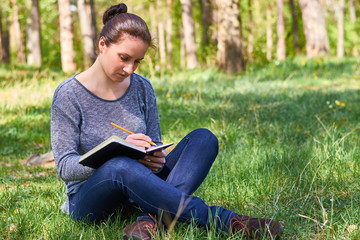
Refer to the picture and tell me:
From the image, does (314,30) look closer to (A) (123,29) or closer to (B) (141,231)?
(A) (123,29)

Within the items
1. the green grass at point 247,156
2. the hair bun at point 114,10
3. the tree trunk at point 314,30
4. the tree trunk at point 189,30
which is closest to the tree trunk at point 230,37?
the green grass at point 247,156

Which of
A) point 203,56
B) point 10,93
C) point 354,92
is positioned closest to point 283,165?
point 354,92

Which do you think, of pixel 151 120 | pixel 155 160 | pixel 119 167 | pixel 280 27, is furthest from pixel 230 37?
pixel 280 27

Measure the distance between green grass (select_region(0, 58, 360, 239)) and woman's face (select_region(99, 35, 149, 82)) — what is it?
0.88 metres

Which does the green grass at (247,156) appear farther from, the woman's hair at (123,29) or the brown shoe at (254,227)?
the woman's hair at (123,29)

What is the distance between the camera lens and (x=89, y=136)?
8.09 ft

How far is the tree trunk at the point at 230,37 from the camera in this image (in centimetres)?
924

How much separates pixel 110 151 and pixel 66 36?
9876 mm

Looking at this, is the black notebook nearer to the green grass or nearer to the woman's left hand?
the woman's left hand

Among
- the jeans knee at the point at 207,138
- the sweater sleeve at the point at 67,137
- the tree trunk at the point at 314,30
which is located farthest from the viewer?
the tree trunk at the point at 314,30

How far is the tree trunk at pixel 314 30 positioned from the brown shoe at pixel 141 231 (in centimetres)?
1210

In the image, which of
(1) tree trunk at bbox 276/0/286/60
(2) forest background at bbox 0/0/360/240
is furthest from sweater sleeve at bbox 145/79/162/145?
(1) tree trunk at bbox 276/0/286/60

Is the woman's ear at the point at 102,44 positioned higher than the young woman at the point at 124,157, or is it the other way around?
the woman's ear at the point at 102,44

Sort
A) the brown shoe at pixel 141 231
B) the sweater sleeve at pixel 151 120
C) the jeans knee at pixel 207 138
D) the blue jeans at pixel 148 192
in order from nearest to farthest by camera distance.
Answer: the brown shoe at pixel 141 231 < the blue jeans at pixel 148 192 < the jeans knee at pixel 207 138 < the sweater sleeve at pixel 151 120
